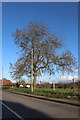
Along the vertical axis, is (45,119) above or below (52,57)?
below

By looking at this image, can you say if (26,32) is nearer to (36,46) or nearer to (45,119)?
(36,46)

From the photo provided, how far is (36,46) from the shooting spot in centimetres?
3975

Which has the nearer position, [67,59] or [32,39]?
[67,59]

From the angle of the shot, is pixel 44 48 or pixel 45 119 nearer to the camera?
pixel 45 119

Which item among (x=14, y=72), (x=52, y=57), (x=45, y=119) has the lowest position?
(x=45, y=119)

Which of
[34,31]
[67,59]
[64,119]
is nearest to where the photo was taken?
[64,119]

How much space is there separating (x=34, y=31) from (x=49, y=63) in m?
7.31

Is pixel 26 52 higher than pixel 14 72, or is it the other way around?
pixel 26 52

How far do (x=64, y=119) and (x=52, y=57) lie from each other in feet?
96.0

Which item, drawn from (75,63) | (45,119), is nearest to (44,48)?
(75,63)

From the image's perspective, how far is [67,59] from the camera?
124 ft

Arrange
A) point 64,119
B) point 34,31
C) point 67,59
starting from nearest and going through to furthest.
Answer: point 64,119 < point 67,59 < point 34,31

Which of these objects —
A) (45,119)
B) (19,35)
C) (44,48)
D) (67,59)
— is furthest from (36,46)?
(45,119)

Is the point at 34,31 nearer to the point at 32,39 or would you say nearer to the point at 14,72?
the point at 32,39
